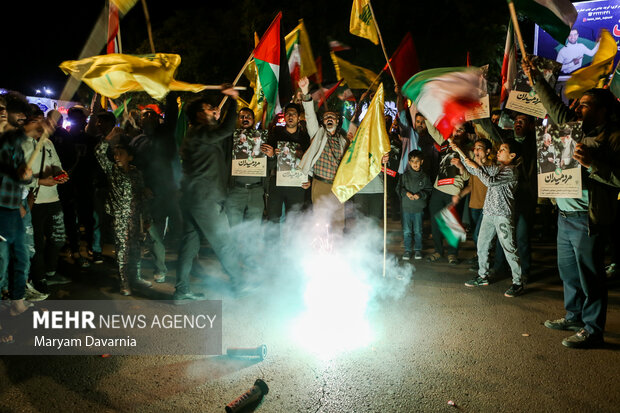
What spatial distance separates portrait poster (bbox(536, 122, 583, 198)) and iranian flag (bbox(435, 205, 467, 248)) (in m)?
3.07

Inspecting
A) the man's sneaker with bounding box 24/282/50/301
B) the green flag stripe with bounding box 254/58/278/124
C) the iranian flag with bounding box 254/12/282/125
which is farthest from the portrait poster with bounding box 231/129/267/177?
the man's sneaker with bounding box 24/282/50/301

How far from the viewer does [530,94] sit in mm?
5855

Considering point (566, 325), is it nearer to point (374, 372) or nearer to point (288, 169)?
point (374, 372)

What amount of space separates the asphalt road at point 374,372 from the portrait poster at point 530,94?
259 cm

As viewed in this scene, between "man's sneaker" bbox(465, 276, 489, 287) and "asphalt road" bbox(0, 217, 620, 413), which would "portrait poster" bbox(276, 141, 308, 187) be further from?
"man's sneaker" bbox(465, 276, 489, 287)

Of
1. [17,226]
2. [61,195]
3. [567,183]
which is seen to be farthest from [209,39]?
[567,183]

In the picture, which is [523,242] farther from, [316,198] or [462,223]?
[316,198]

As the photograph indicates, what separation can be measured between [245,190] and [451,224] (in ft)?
12.0

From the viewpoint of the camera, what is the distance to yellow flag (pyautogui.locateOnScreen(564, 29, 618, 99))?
5.58 metres

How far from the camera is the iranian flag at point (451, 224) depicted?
7629 mm

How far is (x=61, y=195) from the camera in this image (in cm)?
708

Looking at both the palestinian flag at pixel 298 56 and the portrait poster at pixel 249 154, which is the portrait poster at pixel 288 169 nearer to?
the portrait poster at pixel 249 154

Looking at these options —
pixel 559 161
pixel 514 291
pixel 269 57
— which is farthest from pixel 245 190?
pixel 559 161

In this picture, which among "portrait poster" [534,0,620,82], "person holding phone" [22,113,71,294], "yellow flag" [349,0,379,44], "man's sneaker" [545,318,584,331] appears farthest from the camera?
"portrait poster" [534,0,620,82]
